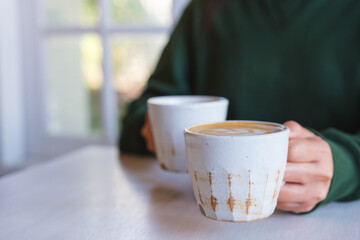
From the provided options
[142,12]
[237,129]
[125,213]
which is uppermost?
[142,12]

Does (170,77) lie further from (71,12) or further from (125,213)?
(71,12)

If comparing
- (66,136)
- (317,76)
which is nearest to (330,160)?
(317,76)

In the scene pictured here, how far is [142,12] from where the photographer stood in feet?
5.24

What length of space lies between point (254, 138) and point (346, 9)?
528 millimetres

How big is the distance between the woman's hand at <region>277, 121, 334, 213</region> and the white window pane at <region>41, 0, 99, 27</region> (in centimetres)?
136

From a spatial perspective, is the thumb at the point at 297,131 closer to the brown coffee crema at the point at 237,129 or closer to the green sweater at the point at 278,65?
the brown coffee crema at the point at 237,129

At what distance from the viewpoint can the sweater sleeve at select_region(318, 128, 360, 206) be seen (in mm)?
467

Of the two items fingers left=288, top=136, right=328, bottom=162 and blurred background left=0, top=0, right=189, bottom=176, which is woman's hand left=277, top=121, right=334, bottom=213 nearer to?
fingers left=288, top=136, right=328, bottom=162

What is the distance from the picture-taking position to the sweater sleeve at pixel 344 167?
0.47 m

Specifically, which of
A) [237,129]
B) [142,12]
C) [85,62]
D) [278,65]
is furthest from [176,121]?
[85,62]

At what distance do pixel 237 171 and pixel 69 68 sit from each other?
1540mm

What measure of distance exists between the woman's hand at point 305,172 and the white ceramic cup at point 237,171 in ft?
0.17

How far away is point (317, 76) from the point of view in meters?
0.78

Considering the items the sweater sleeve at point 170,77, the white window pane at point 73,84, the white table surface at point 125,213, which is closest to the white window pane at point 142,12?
the white window pane at point 73,84
